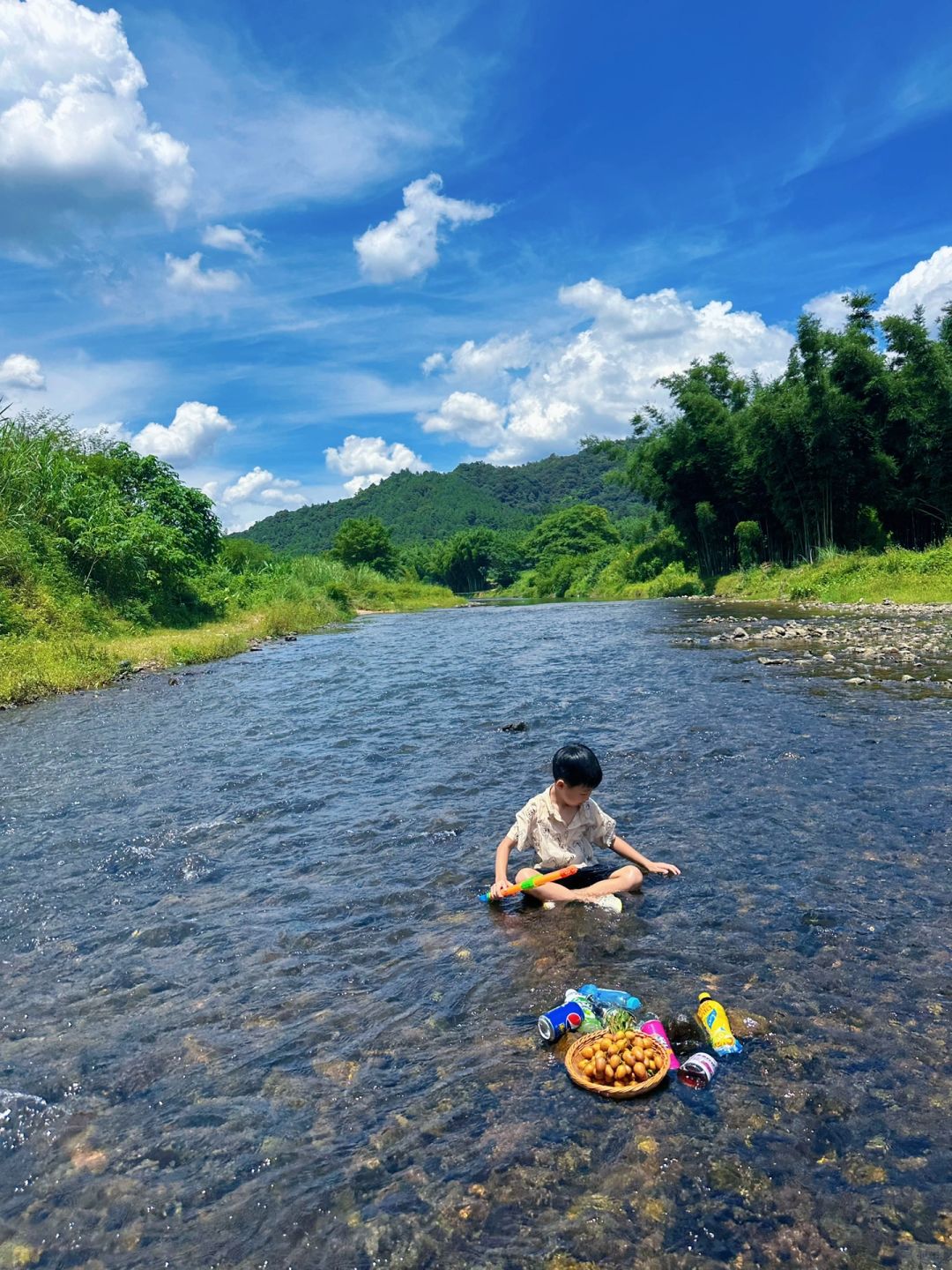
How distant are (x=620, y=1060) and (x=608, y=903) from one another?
7.14 feet

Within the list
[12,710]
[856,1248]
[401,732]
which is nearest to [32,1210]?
[856,1248]

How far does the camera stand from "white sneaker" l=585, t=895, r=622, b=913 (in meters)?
6.20

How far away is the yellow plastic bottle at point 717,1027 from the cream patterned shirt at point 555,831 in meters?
2.13

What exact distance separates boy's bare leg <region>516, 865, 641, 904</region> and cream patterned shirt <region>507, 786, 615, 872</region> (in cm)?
21

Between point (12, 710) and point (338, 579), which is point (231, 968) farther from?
point (338, 579)

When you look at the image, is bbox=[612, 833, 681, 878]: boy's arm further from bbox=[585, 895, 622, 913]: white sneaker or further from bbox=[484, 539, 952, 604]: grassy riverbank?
bbox=[484, 539, 952, 604]: grassy riverbank

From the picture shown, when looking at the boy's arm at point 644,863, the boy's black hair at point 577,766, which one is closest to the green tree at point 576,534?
the boy's arm at point 644,863

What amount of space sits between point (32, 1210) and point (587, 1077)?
265 centimetres

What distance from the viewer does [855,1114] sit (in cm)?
375

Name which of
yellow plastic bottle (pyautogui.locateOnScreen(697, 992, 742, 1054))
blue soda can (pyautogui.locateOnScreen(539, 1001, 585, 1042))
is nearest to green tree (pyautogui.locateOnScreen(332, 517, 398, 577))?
blue soda can (pyautogui.locateOnScreen(539, 1001, 585, 1042))

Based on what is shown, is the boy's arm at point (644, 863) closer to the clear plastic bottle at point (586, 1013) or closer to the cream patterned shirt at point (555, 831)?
the cream patterned shirt at point (555, 831)

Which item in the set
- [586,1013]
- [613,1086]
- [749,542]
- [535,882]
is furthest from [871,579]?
[613,1086]

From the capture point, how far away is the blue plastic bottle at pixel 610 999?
183 inches

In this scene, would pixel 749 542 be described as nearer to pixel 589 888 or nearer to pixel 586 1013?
pixel 589 888
